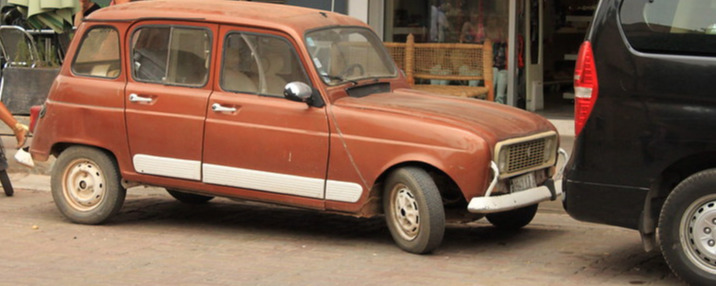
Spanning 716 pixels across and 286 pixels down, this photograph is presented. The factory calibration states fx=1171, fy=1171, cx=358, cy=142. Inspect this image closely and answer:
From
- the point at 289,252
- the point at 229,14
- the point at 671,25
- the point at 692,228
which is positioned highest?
the point at 671,25

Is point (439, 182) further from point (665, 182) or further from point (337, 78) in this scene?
point (665, 182)

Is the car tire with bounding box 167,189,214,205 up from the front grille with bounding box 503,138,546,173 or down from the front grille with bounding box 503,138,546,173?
down

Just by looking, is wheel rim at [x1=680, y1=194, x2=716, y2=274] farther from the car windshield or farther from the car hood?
the car windshield

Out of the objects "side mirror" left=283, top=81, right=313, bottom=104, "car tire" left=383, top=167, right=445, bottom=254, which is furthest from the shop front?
"car tire" left=383, top=167, right=445, bottom=254

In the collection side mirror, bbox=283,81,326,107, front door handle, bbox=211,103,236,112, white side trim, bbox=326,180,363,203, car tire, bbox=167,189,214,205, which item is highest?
side mirror, bbox=283,81,326,107

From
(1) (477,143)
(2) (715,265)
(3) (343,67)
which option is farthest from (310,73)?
(2) (715,265)

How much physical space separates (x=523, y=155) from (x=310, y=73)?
5.22 ft

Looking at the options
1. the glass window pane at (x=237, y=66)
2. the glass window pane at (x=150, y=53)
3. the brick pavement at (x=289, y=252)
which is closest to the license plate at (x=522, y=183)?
the brick pavement at (x=289, y=252)

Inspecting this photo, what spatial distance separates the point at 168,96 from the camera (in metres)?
8.63

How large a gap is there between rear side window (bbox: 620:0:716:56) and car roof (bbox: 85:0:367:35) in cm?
260

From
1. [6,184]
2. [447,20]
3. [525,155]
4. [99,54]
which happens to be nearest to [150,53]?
[99,54]

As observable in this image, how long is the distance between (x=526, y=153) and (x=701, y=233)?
1.74 m

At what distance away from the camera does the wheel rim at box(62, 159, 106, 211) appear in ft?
29.4

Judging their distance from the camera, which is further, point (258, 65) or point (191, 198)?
point (191, 198)
